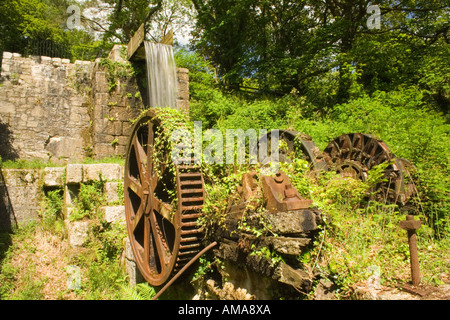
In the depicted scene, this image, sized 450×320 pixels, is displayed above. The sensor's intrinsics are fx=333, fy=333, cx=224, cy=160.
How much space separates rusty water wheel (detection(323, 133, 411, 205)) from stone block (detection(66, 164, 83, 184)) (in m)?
4.89

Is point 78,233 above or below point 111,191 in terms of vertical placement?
below

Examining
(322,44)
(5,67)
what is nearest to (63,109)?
(5,67)

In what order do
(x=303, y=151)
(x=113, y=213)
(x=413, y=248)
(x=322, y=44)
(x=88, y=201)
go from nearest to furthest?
(x=413, y=248)
(x=303, y=151)
(x=113, y=213)
(x=88, y=201)
(x=322, y=44)

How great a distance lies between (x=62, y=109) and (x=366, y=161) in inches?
325

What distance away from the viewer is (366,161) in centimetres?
618

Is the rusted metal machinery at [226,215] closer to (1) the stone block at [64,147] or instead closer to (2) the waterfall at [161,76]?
(2) the waterfall at [161,76]

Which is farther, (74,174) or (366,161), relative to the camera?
(74,174)

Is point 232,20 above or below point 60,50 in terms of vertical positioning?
above

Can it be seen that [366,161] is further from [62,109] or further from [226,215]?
[62,109]

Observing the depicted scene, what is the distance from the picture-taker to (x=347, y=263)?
2.36 meters

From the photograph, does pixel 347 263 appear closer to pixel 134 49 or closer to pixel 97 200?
pixel 97 200

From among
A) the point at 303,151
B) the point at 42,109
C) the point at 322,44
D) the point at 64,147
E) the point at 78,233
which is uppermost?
the point at 322,44

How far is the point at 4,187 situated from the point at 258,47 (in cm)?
1095
